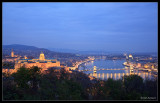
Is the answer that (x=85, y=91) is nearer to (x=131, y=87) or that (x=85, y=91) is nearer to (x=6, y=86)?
(x=131, y=87)

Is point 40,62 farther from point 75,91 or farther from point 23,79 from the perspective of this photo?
point 75,91

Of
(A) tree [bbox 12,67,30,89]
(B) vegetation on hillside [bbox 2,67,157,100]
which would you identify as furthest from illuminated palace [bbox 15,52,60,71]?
(B) vegetation on hillside [bbox 2,67,157,100]

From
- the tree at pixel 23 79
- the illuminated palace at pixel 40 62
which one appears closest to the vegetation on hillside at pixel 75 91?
the tree at pixel 23 79

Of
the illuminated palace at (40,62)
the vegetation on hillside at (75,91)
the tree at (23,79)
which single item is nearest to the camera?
the vegetation on hillside at (75,91)

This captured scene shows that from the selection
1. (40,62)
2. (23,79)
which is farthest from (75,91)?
(40,62)

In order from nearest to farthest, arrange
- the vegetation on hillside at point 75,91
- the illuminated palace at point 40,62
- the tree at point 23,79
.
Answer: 1. the vegetation on hillside at point 75,91
2. the tree at point 23,79
3. the illuminated palace at point 40,62

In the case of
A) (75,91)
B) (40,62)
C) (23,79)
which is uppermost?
(40,62)

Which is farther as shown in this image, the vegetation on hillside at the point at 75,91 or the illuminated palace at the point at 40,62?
the illuminated palace at the point at 40,62

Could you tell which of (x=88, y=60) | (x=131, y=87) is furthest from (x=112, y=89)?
(x=88, y=60)

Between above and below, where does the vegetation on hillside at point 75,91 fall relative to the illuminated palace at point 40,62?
below

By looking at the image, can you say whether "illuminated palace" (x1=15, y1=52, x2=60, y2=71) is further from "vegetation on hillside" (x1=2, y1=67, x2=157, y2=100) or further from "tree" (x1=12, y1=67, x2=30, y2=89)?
"vegetation on hillside" (x1=2, y1=67, x2=157, y2=100)

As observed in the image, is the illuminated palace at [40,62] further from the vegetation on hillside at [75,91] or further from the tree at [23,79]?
the vegetation on hillside at [75,91]
